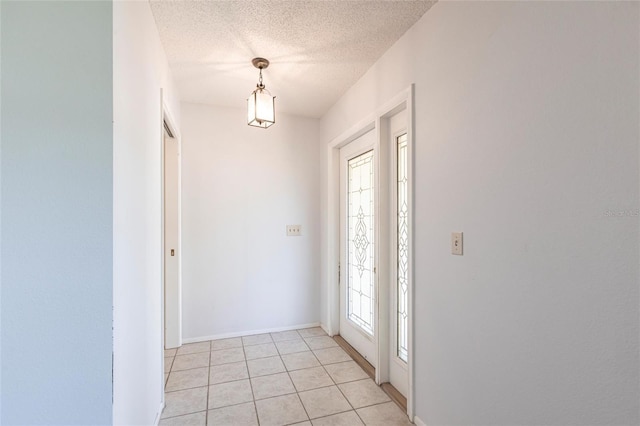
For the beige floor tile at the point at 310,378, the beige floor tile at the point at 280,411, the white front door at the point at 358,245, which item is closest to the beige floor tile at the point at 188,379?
the beige floor tile at the point at 280,411

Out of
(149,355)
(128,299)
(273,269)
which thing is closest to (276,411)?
(149,355)

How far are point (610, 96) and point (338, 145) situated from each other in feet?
7.68

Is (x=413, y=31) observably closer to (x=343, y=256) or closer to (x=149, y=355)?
(x=343, y=256)

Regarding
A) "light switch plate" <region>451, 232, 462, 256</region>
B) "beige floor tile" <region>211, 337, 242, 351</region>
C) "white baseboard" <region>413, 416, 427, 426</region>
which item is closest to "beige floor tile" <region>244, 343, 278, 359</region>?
"beige floor tile" <region>211, 337, 242, 351</region>

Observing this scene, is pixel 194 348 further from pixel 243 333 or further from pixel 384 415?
pixel 384 415

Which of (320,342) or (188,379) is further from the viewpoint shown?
(320,342)

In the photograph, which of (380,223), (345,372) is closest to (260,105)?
(380,223)

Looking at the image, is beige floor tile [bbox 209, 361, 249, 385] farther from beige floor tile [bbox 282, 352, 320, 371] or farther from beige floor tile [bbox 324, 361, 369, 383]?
beige floor tile [bbox 324, 361, 369, 383]

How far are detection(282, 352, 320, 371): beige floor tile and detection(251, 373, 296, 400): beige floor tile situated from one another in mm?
149

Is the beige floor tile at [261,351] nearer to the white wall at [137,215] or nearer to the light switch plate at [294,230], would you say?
the white wall at [137,215]

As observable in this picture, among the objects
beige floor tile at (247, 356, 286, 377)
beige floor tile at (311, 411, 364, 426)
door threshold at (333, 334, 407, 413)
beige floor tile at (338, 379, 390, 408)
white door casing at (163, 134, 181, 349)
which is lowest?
beige floor tile at (311, 411, 364, 426)

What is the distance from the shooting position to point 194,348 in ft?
9.63

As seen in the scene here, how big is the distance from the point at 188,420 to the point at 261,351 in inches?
38.8

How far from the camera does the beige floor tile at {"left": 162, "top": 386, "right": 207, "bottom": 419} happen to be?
1998 mm
